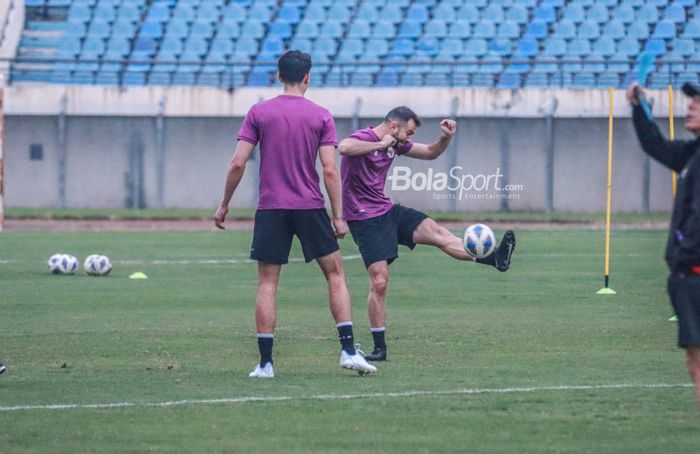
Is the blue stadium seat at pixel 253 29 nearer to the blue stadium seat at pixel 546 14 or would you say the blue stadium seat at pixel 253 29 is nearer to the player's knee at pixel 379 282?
the blue stadium seat at pixel 546 14

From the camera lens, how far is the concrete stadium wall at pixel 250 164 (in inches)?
1491

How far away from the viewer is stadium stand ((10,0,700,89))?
38812 millimetres

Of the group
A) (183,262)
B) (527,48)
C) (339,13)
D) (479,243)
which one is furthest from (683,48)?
(479,243)

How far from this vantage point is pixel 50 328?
46.2ft

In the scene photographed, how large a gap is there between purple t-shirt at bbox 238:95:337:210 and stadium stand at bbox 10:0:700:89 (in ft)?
88.4

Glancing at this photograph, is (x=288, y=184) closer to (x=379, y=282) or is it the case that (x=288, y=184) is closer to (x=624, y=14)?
(x=379, y=282)

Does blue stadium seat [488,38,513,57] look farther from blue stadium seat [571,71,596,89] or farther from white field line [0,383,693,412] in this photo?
white field line [0,383,693,412]

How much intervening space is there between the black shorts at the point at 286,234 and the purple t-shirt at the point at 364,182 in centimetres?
158

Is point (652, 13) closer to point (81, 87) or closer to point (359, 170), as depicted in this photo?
point (81, 87)

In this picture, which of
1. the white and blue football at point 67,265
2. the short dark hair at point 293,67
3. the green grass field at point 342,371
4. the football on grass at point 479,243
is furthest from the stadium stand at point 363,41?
the short dark hair at point 293,67

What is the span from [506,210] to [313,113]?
28.5 metres

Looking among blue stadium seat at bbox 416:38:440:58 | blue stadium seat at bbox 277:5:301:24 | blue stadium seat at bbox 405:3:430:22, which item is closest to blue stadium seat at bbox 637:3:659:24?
blue stadium seat at bbox 416:38:440:58

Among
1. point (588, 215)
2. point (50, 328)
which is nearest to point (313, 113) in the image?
point (50, 328)

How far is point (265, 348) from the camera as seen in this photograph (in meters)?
10.5
